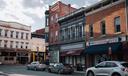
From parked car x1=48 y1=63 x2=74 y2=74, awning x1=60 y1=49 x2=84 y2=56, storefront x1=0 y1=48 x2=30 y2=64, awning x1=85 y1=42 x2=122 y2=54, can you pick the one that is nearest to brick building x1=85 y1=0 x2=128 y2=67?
awning x1=85 y1=42 x2=122 y2=54

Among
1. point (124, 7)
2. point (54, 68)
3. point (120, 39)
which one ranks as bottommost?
point (54, 68)

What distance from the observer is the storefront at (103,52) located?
1113 inches

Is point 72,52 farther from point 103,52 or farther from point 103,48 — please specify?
point 103,48

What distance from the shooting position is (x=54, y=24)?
4628cm

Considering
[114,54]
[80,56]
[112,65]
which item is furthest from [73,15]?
[112,65]

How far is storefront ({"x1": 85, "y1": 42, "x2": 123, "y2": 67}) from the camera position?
92.7 ft

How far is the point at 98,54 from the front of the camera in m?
33.1

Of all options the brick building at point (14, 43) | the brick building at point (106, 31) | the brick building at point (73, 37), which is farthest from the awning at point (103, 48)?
the brick building at point (14, 43)

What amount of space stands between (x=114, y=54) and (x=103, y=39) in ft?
8.64

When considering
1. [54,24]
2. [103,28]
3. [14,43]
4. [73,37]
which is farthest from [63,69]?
[14,43]

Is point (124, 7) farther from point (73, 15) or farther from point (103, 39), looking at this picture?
point (73, 15)

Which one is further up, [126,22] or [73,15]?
[73,15]

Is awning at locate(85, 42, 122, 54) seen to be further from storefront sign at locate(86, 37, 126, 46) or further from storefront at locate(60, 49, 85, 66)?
storefront at locate(60, 49, 85, 66)

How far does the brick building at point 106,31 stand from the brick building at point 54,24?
1073 centimetres
